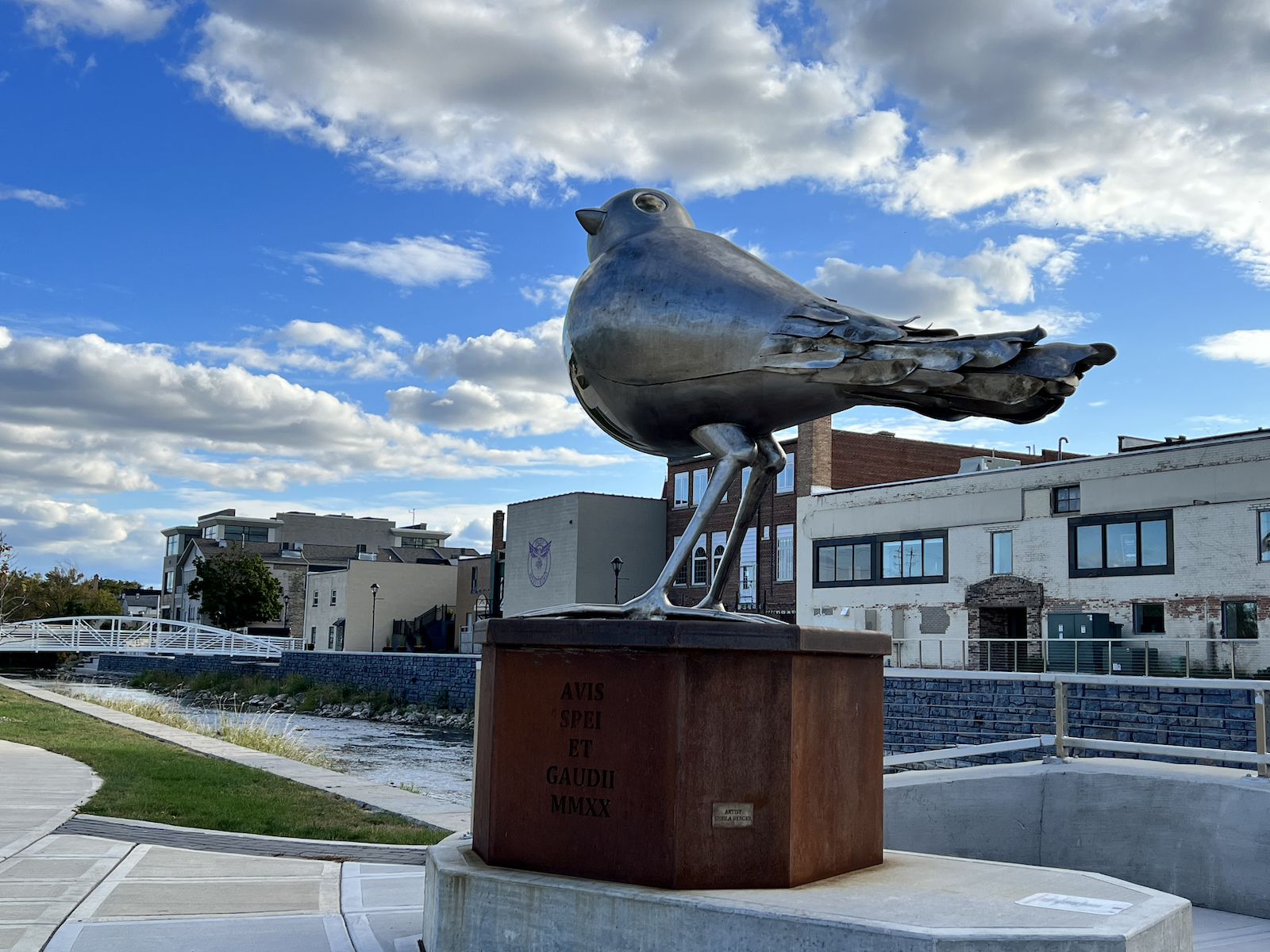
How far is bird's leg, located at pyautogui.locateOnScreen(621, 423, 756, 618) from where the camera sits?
575cm

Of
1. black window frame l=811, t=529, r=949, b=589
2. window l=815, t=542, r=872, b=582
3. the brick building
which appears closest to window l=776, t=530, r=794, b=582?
the brick building

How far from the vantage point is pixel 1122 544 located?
33.6 meters

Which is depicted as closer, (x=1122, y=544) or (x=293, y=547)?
(x=1122, y=544)

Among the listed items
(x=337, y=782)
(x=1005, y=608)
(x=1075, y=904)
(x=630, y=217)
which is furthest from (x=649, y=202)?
(x=1005, y=608)

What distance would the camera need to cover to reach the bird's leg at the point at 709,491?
5.75 m

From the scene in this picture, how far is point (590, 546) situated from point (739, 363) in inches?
2035

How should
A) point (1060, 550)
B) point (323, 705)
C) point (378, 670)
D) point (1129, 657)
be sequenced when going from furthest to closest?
1. point (378, 670)
2. point (323, 705)
3. point (1060, 550)
4. point (1129, 657)

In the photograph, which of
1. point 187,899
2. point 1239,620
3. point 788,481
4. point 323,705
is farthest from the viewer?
point 323,705

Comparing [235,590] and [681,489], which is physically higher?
[681,489]

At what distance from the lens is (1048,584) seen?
35500 mm

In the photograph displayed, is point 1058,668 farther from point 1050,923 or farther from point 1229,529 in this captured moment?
point 1050,923

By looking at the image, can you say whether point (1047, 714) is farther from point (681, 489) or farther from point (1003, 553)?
point (681, 489)

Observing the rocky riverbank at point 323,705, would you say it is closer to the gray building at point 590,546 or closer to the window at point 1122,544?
the gray building at point 590,546

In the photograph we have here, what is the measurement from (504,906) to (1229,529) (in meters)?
30.1
